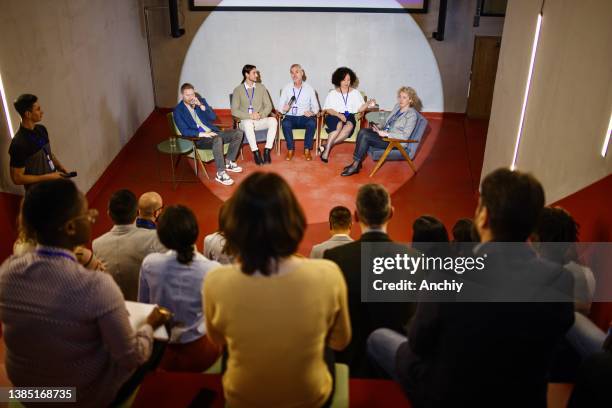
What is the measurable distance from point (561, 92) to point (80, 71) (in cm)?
464

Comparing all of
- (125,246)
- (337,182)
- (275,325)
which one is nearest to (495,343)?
(275,325)

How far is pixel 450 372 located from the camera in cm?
177

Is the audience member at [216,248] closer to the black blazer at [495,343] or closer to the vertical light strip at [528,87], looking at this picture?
the black blazer at [495,343]

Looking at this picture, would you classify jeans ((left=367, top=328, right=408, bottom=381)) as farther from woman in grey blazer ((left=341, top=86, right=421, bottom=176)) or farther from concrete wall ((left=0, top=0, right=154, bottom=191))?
woman in grey blazer ((left=341, top=86, right=421, bottom=176))

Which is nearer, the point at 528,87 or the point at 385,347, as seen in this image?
the point at 385,347

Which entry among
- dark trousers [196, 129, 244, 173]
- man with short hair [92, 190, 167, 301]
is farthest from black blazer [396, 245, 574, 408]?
dark trousers [196, 129, 244, 173]

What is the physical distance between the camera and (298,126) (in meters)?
7.01

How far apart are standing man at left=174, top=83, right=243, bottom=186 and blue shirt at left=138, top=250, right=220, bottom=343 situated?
366 cm

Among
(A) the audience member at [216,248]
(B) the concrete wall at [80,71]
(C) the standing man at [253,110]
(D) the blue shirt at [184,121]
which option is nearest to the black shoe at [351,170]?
(C) the standing man at [253,110]

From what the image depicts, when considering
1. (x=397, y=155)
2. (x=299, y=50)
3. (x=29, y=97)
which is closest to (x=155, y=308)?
(x=29, y=97)

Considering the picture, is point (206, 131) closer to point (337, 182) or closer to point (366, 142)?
point (337, 182)

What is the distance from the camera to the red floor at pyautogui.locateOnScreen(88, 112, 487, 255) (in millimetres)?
5500

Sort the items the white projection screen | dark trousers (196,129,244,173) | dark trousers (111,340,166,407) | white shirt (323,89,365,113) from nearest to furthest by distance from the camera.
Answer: dark trousers (111,340,166,407) → dark trousers (196,129,244,173) → white shirt (323,89,365,113) → the white projection screen

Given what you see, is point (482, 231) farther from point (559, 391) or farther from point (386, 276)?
point (559, 391)
